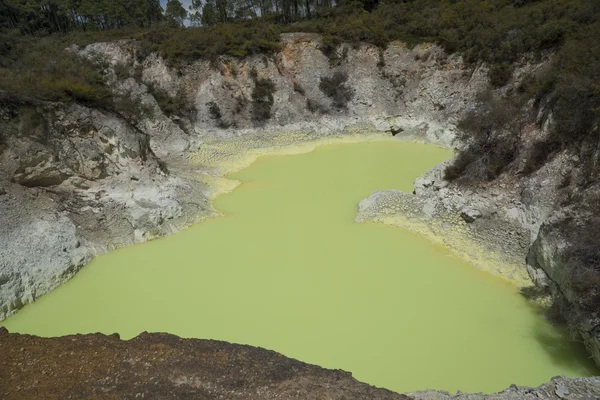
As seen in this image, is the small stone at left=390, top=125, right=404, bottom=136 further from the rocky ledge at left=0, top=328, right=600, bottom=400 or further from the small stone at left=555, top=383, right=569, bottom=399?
the small stone at left=555, top=383, right=569, bottom=399

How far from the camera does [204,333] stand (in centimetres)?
907

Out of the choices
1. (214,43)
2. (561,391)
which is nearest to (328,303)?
(561,391)

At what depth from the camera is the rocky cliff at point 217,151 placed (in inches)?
448

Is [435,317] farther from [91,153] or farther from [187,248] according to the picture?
[91,153]

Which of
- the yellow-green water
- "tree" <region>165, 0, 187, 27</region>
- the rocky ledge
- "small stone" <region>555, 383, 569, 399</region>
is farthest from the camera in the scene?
"tree" <region>165, 0, 187, 27</region>

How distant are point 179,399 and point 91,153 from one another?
11.8m

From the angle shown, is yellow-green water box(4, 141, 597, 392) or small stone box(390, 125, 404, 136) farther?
small stone box(390, 125, 404, 136)

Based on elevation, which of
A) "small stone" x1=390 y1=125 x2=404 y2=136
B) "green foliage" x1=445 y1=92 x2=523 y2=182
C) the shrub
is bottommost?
"small stone" x1=390 y1=125 x2=404 y2=136

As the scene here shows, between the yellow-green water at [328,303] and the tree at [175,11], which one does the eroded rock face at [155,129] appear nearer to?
the yellow-green water at [328,303]

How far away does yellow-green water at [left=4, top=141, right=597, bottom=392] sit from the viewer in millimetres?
8031

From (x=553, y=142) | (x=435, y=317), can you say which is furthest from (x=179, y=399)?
(x=553, y=142)

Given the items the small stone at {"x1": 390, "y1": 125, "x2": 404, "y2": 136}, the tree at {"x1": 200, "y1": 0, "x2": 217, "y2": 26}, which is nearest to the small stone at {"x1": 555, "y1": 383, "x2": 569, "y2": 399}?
the small stone at {"x1": 390, "y1": 125, "x2": 404, "y2": 136}

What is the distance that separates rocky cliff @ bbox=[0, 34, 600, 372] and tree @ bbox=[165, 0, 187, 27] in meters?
24.9

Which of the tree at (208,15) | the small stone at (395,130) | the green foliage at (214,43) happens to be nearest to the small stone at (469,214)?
the small stone at (395,130)
